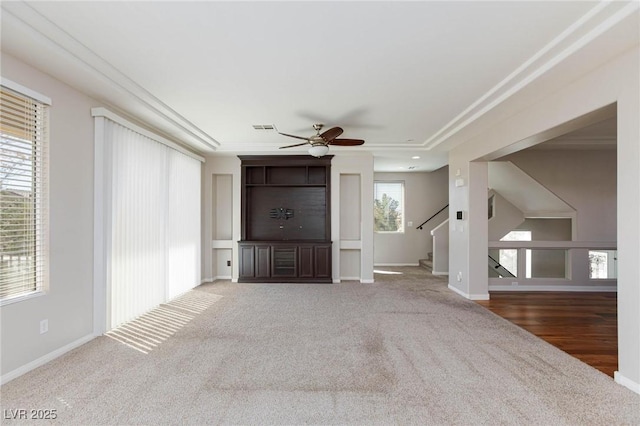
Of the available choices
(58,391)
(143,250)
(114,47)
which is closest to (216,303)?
(143,250)

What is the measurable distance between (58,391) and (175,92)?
9.81 feet

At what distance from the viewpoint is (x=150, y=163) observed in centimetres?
458

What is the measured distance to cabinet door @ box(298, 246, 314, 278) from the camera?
21.4ft

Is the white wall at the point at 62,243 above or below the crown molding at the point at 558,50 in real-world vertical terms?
below

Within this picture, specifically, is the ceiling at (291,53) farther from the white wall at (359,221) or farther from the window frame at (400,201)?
the window frame at (400,201)

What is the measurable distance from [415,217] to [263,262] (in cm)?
469

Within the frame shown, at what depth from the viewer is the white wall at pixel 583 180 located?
6.07 m

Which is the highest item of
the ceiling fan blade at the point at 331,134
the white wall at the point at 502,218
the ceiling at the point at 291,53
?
the ceiling at the point at 291,53

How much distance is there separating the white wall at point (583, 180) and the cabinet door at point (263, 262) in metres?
5.19

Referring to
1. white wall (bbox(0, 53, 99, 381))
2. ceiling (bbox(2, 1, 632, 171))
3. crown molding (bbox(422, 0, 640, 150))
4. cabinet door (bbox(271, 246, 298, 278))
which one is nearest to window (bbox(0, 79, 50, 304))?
white wall (bbox(0, 53, 99, 381))

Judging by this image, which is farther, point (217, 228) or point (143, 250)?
point (217, 228)

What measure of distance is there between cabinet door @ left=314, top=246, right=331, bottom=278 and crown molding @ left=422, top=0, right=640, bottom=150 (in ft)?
11.7

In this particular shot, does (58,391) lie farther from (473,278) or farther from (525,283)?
(525,283)

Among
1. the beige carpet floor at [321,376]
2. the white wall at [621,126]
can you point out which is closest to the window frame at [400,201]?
the beige carpet floor at [321,376]
